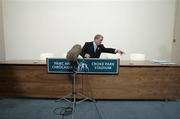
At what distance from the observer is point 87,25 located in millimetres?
5984

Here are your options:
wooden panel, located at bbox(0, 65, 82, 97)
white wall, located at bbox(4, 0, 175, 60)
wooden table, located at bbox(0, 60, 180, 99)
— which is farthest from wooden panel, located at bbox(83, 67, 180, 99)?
white wall, located at bbox(4, 0, 175, 60)

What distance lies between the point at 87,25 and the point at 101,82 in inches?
101

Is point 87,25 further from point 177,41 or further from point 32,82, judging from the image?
point 32,82

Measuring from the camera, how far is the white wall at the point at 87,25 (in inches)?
232

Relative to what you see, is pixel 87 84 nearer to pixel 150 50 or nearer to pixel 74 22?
pixel 74 22

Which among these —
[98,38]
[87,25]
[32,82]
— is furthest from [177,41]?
[32,82]

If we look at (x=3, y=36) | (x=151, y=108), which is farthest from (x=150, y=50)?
(x=3, y=36)

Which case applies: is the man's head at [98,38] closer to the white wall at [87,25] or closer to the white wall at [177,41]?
the white wall at [87,25]

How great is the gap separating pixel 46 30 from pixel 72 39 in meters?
0.81

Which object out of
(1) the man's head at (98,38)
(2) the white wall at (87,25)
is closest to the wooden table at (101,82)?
(1) the man's head at (98,38)

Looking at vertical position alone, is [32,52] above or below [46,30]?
below

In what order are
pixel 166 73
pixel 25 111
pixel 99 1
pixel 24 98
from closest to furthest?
1. pixel 25 111
2. pixel 166 73
3. pixel 24 98
4. pixel 99 1

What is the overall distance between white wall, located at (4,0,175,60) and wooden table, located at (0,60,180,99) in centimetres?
224

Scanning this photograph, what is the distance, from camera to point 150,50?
20.0 ft
